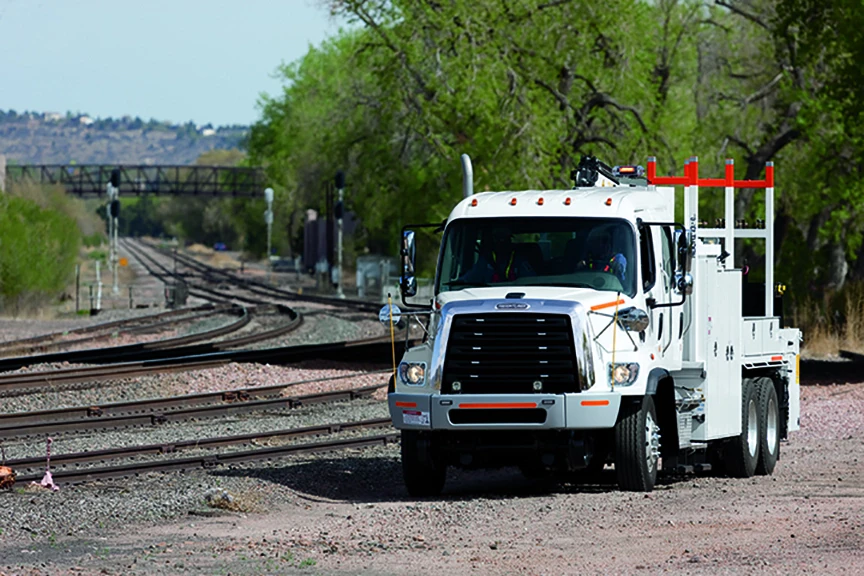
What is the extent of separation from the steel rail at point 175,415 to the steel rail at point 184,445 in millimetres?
2080

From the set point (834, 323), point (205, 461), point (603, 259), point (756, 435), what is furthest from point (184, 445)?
point (834, 323)

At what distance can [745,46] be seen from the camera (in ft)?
194

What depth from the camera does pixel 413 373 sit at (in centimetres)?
1394

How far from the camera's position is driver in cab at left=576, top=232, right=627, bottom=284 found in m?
14.3

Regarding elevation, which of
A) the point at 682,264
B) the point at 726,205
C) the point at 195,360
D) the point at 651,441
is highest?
the point at 726,205

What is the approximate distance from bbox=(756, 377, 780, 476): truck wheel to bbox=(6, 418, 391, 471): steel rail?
5616 millimetres

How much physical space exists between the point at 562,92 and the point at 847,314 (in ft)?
48.9

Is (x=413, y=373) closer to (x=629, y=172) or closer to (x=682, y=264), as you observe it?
(x=682, y=264)

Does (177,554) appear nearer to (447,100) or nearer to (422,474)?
(422,474)

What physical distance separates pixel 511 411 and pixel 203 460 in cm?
413

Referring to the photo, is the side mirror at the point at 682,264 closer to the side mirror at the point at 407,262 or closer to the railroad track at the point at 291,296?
the side mirror at the point at 407,262

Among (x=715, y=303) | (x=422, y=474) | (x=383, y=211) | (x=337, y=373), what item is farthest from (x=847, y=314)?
(x=383, y=211)

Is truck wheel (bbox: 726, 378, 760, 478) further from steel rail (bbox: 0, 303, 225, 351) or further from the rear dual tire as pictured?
steel rail (bbox: 0, 303, 225, 351)

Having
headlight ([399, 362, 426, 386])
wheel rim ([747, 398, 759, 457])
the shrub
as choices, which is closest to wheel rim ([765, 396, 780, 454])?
wheel rim ([747, 398, 759, 457])
